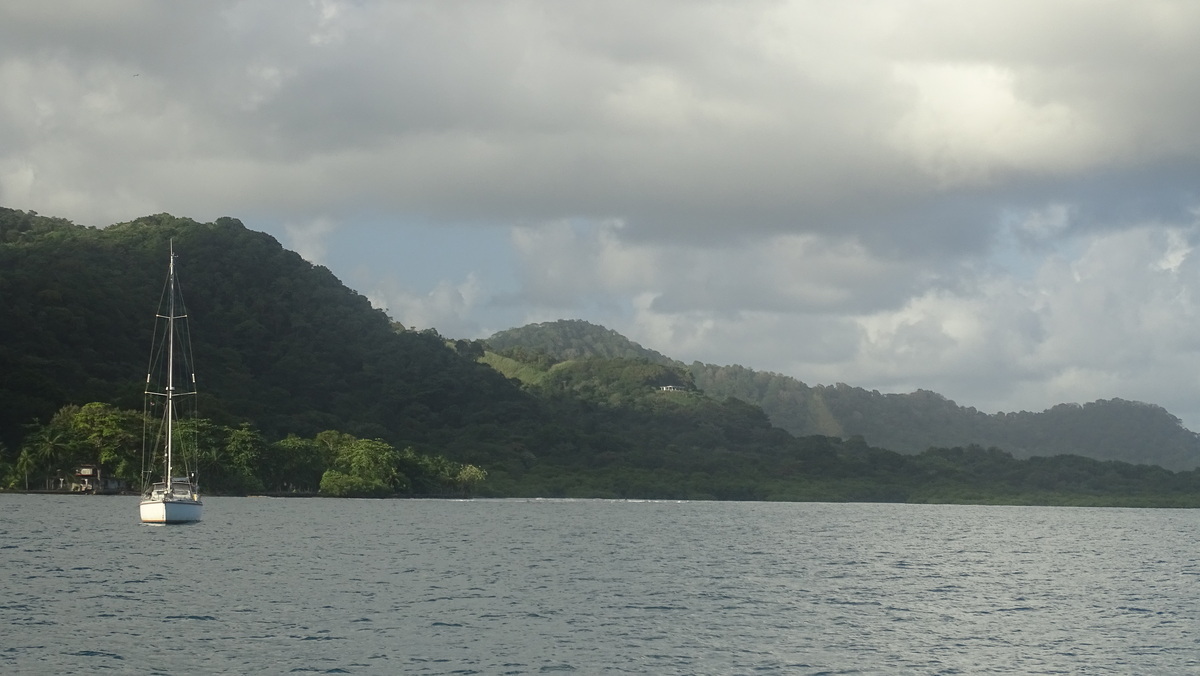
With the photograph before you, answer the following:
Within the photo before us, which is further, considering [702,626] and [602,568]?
[602,568]

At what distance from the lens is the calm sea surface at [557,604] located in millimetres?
49594

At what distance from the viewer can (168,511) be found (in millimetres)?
119125

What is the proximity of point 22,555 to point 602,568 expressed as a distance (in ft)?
127

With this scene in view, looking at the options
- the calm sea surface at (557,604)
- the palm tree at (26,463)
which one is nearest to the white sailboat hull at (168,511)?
the calm sea surface at (557,604)

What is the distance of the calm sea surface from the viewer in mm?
49594

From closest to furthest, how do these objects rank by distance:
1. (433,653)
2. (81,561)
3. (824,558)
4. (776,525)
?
(433,653), (81,561), (824,558), (776,525)

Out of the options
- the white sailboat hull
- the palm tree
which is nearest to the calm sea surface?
the white sailboat hull

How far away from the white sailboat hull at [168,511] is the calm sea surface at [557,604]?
75.0 inches

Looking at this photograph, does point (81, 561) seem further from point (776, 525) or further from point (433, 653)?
point (776, 525)

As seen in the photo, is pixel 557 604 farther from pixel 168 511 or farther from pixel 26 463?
pixel 26 463

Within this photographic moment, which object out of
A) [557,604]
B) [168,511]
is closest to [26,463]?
[168,511]

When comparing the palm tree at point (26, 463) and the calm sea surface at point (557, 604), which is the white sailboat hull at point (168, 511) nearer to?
the calm sea surface at point (557, 604)

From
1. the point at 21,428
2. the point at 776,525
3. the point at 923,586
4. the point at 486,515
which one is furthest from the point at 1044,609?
the point at 21,428

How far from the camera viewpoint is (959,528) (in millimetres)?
177875
